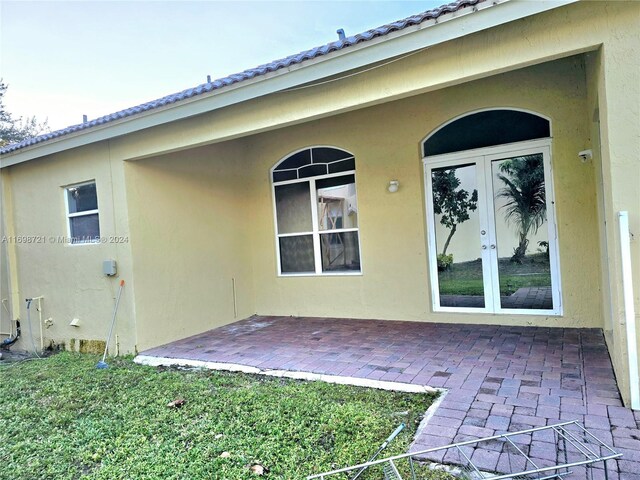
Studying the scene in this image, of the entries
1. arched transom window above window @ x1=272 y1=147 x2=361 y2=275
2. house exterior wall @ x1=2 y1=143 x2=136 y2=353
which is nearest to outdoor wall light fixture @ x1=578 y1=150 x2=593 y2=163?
arched transom window above window @ x1=272 y1=147 x2=361 y2=275

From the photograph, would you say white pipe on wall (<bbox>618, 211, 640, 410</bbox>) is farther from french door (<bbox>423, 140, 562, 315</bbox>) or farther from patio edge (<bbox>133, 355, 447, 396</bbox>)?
french door (<bbox>423, 140, 562, 315</bbox>)

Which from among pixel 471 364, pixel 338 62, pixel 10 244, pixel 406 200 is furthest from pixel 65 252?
pixel 471 364

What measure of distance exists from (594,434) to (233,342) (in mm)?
4787

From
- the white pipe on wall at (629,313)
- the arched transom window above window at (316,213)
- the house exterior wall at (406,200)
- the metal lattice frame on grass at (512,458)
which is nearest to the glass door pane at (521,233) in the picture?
the house exterior wall at (406,200)

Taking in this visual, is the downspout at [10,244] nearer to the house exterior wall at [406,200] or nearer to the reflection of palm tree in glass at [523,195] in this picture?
the house exterior wall at [406,200]

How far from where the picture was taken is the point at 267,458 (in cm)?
295

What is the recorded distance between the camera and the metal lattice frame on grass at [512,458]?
2469 mm

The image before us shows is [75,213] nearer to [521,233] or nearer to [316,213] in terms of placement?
[316,213]

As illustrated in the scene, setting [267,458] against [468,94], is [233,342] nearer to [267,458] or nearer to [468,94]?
[267,458]

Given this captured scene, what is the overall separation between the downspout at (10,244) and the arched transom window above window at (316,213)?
5260 millimetres

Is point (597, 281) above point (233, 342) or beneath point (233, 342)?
above

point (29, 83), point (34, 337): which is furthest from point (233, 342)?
point (29, 83)

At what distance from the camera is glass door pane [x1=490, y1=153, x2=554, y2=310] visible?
19.3 ft

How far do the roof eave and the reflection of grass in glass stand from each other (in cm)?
372
